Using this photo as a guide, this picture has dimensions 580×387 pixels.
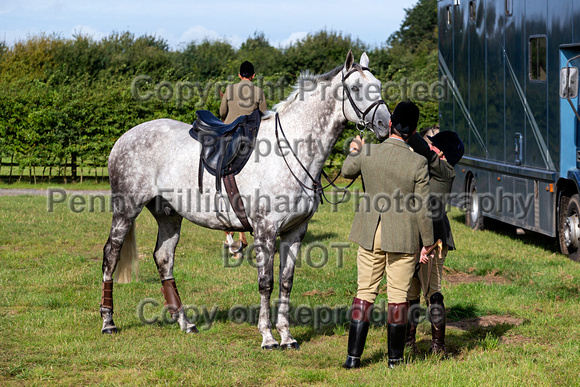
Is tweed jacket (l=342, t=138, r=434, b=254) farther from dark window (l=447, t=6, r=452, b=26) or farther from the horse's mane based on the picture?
dark window (l=447, t=6, r=452, b=26)

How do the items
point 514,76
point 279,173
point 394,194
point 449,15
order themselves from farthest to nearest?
point 449,15 → point 514,76 → point 279,173 → point 394,194

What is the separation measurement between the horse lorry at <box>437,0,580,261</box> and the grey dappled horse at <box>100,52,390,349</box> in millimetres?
4782

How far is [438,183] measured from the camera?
6.13 m

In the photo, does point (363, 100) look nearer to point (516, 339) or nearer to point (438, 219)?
point (438, 219)

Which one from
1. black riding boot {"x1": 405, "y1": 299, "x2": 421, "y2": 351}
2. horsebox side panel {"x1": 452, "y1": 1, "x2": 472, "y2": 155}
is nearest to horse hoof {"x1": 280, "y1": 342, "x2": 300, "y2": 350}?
black riding boot {"x1": 405, "y1": 299, "x2": 421, "y2": 351}

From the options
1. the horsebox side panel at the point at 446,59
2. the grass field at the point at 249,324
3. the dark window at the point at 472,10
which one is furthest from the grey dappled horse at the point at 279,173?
the horsebox side panel at the point at 446,59

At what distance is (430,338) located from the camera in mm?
6840

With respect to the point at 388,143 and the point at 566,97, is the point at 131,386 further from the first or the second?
the point at 566,97

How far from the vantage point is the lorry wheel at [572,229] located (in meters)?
10.6

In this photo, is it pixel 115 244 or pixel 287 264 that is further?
pixel 115 244

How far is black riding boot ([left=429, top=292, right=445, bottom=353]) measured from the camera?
241 inches

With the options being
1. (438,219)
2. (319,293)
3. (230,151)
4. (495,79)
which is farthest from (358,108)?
(495,79)

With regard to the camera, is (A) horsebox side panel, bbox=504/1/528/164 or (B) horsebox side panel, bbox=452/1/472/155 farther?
(B) horsebox side panel, bbox=452/1/472/155

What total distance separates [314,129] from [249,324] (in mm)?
2241
